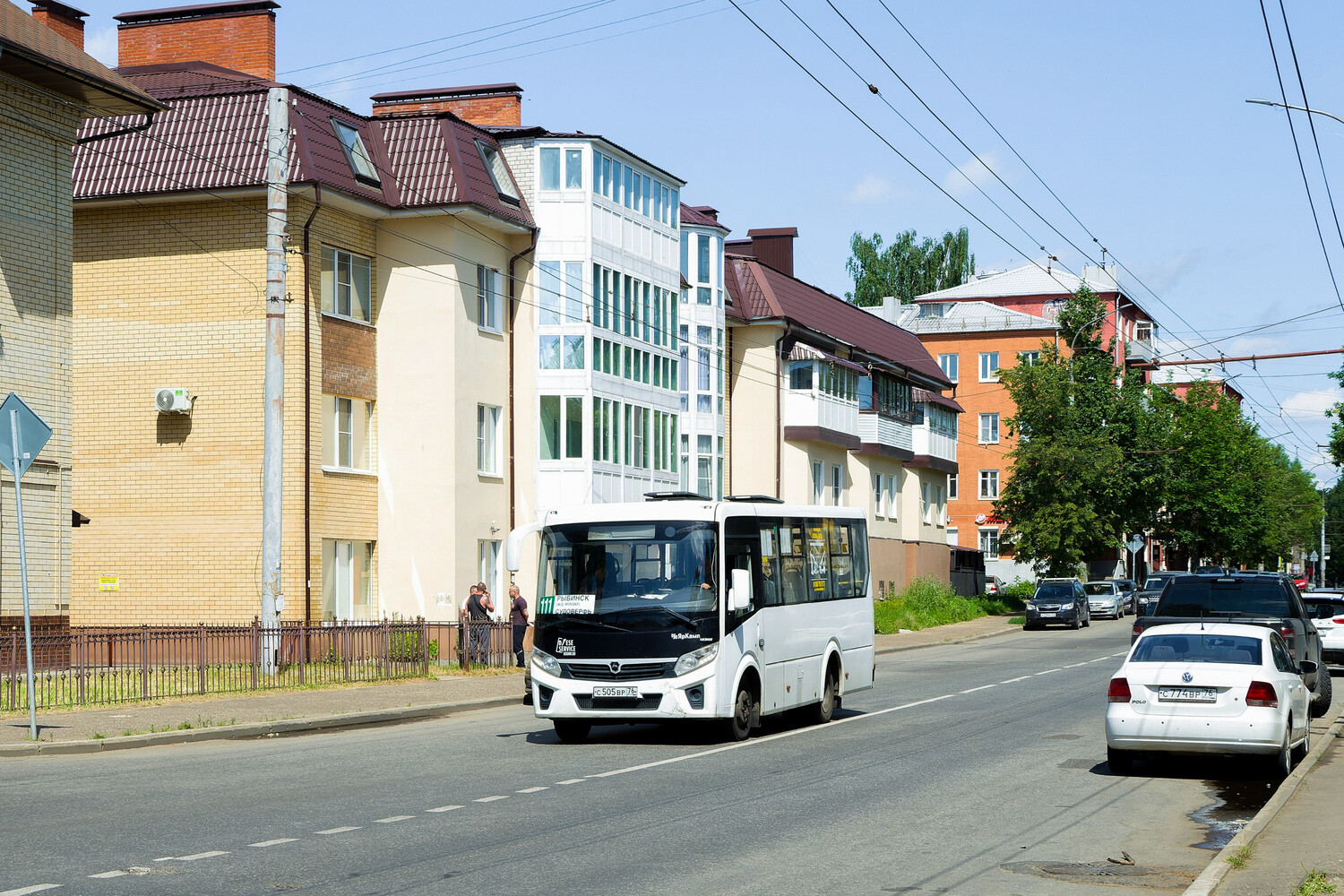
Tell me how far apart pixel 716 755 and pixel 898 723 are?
4376 mm

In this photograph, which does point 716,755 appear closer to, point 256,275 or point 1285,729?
point 1285,729

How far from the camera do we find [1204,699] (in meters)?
13.9

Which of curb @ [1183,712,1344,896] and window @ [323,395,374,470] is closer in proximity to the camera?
curb @ [1183,712,1344,896]

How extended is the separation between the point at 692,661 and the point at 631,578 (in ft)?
3.97

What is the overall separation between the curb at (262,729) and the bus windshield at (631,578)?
3759mm

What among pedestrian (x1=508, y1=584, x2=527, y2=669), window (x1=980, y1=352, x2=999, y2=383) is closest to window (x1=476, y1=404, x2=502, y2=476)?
pedestrian (x1=508, y1=584, x2=527, y2=669)

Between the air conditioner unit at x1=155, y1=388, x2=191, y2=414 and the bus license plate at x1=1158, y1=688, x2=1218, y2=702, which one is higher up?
the air conditioner unit at x1=155, y1=388, x2=191, y2=414

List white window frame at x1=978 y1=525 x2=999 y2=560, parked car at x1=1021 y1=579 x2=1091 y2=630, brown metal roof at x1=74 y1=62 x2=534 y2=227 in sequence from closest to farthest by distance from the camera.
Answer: brown metal roof at x1=74 y1=62 x2=534 y2=227
parked car at x1=1021 y1=579 x2=1091 y2=630
white window frame at x1=978 y1=525 x2=999 y2=560

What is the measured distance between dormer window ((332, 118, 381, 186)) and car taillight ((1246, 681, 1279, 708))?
23576mm

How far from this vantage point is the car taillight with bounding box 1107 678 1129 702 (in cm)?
1418

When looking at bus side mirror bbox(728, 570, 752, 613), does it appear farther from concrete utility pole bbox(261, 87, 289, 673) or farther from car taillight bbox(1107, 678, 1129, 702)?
concrete utility pole bbox(261, 87, 289, 673)

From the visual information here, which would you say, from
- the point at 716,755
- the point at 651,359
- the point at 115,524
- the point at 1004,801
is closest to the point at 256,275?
the point at 115,524

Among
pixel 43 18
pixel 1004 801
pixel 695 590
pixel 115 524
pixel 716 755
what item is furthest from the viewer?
pixel 115 524

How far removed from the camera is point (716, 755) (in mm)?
15852
